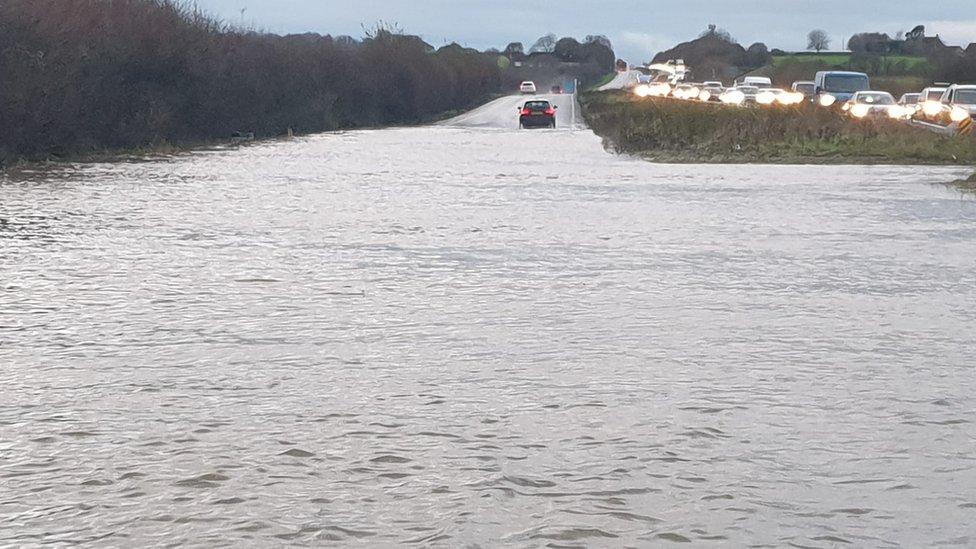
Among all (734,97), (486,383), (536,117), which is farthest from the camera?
(734,97)

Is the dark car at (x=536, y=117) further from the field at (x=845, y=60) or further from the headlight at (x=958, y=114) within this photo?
the field at (x=845, y=60)

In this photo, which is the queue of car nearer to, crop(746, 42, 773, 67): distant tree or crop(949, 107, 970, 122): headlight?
crop(949, 107, 970, 122): headlight

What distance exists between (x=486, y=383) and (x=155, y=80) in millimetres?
38035

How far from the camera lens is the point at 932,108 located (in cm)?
4644

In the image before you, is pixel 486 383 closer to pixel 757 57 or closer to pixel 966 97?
pixel 966 97

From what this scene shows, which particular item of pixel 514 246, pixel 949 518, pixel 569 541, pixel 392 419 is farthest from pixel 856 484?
pixel 514 246

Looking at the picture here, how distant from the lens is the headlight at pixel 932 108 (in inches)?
1791

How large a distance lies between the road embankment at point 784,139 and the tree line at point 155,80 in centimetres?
1291

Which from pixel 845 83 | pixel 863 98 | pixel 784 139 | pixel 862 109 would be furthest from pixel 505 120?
pixel 784 139

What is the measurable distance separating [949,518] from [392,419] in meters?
2.75

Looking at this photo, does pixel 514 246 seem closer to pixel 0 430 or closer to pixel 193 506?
pixel 0 430

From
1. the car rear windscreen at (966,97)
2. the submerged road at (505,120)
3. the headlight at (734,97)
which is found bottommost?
the submerged road at (505,120)

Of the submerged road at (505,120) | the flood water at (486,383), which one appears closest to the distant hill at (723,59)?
the submerged road at (505,120)

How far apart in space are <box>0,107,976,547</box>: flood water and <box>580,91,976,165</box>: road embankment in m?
16.6
